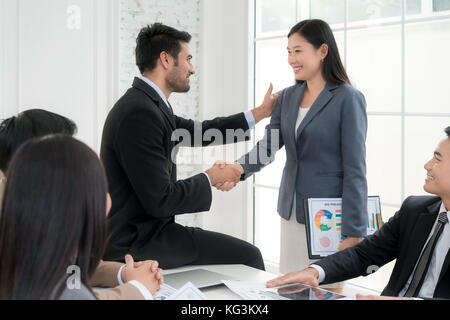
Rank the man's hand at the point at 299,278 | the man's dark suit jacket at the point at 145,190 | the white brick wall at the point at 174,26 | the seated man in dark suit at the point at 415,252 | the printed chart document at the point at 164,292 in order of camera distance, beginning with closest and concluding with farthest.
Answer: the printed chart document at the point at 164,292 < the man's hand at the point at 299,278 < the seated man in dark suit at the point at 415,252 < the man's dark suit jacket at the point at 145,190 < the white brick wall at the point at 174,26

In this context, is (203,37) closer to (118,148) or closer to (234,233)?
(234,233)

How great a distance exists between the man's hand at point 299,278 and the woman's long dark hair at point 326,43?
3.26ft

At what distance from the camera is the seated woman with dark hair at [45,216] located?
3.26 ft

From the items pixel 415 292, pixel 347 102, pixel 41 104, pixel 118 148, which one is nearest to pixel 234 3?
pixel 41 104

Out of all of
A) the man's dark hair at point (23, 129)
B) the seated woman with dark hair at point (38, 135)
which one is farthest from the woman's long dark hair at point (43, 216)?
the man's dark hair at point (23, 129)

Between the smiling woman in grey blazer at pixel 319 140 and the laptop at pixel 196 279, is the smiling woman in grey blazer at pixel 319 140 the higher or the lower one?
the higher one

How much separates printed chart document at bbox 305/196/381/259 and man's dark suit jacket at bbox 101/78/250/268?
1.44 feet

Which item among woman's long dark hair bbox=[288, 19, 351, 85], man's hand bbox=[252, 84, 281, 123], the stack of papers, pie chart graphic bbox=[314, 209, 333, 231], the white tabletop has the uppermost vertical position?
woman's long dark hair bbox=[288, 19, 351, 85]

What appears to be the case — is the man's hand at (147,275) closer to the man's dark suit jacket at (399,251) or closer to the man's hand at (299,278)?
the man's hand at (299,278)

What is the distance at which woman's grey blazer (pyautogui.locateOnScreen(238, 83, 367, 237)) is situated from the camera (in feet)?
7.13

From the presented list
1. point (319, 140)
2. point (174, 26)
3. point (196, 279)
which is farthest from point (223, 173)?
point (174, 26)

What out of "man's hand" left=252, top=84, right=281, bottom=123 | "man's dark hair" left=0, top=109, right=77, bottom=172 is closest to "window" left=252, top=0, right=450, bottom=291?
"man's hand" left=252, top=84, right=281, bottom=123

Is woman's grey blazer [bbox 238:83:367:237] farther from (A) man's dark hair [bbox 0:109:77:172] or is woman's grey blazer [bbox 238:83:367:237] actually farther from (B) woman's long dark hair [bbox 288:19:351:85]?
(A) man's dark hair [bbox 0:109:77:172]

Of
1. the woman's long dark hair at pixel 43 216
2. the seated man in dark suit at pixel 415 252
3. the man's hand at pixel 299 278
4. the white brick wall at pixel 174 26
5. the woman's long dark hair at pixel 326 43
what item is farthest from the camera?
the white brick wall at pixel 174 26
